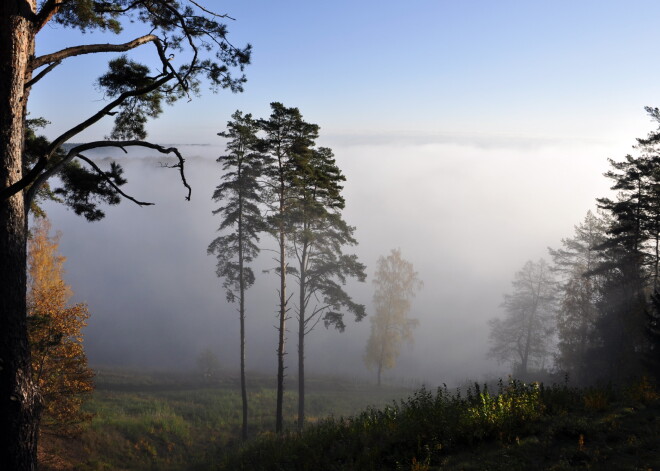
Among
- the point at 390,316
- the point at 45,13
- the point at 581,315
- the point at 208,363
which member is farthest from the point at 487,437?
the point at 208,363

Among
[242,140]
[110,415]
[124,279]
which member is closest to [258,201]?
[242,140]

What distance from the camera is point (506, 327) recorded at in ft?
172

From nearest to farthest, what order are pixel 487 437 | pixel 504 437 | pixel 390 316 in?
pixel 504 437 → pixel 487 437 → pixel 390 316

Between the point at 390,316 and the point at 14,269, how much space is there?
47124 mm

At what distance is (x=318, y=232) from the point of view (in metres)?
22.7

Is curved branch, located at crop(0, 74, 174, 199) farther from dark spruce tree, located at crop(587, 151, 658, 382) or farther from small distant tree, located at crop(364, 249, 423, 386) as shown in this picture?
small distant tree, located at crop(364, 249, 423, 386)

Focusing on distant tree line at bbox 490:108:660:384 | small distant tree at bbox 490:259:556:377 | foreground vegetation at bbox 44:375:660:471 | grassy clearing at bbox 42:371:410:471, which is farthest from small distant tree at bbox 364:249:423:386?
foreground vegetation at bbox 44:375:660:471

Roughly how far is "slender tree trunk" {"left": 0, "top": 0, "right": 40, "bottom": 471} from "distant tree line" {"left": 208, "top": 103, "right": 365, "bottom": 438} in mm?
13661

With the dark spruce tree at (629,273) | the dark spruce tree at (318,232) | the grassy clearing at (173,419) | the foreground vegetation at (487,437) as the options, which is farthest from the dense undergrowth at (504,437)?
the dark spruce tree at (629,273)

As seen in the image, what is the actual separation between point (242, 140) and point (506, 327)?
143 ft

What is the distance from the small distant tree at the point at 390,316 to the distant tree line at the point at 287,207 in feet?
89.6

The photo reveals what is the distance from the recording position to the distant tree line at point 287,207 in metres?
20.3

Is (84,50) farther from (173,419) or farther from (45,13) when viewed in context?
(173,419)

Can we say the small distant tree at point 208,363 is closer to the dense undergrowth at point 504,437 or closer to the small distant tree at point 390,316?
the small distant tree at point 390,316
